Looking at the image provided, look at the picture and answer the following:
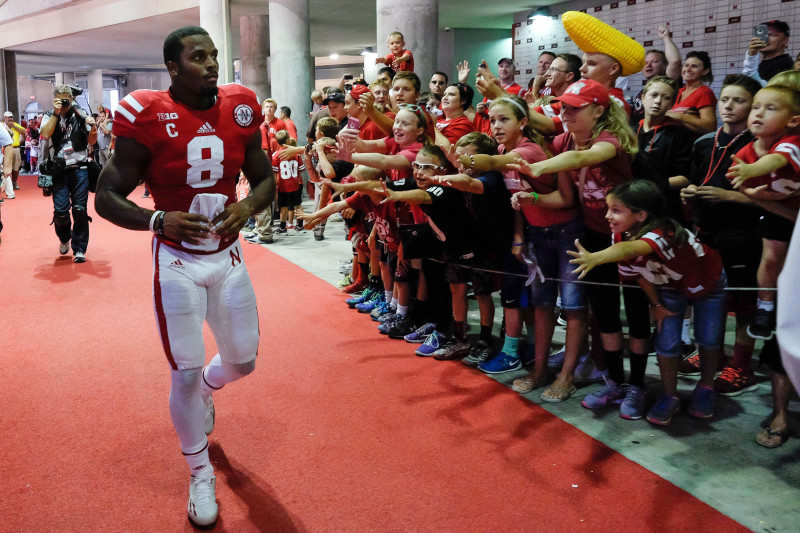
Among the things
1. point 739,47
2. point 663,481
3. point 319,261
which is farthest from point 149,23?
point 663,481

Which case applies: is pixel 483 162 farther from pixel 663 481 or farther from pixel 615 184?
pixel 663 481

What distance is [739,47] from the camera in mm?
8375

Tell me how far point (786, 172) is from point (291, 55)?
10881mm

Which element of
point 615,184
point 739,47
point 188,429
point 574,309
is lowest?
point 188,429

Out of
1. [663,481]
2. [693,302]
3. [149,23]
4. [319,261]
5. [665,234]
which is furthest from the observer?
[149,23]

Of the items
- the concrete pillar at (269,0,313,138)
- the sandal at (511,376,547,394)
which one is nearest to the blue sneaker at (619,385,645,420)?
the sandal at (511,376,547,394)

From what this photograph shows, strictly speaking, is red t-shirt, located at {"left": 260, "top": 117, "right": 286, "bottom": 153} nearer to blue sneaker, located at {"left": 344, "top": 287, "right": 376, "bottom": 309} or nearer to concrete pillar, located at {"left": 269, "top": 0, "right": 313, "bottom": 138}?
concrete pillar, located at {"left": 269, "top": 0, "right": 313, "bottom": 138}

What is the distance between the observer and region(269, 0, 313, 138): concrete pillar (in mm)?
12539

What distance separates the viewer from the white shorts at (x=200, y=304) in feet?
8.62

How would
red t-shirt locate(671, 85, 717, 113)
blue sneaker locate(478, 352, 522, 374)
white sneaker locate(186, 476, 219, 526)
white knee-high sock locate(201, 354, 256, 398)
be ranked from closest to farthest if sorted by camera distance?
white sneaker locate(186, 476, 219, 526), white knee-high sock locate(201, 354, 256, 398), blue sneaker locate(478, 352, 522, 374), red t-shirt locate(671, 85, 717, 113)

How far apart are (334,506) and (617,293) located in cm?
194

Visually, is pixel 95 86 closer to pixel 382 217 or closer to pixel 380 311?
pixel 380 311

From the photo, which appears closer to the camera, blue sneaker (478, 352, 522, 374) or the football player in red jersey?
the football player in red jersey

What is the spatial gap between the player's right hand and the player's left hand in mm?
84
